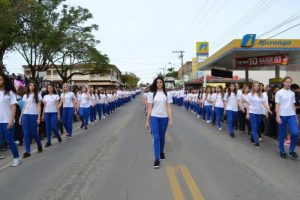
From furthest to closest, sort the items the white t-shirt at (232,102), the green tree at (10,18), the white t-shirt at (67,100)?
the green tree at (10,18) < the white t-shirt at (232,102) < the white t-shirt at (67,100)

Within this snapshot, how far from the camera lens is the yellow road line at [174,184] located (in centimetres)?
604

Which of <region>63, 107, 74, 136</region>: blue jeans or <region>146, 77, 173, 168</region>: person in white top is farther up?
<region>146, 77, 173, 168</region>: person in white top

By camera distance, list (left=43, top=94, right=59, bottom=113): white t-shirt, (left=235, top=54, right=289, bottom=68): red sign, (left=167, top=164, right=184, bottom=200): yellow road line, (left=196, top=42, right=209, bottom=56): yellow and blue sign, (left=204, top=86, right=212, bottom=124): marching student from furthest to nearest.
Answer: (left=196, top=42, right=209, bottom=56): yellow and blue sign, (left=235, top=54, right=289, bottom=68): red sign, (left=204, top=86, right=212, bottom=124): marching student, (left=43, top=94, right=59, bottom=113): white t-shirt, (left=167, top=164, right=184, bottom=200): yellow road line

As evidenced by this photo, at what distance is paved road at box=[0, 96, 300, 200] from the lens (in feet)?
20.5

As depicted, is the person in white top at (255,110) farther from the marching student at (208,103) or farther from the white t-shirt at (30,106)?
the marching student at (208,103)

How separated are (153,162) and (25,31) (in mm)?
26501

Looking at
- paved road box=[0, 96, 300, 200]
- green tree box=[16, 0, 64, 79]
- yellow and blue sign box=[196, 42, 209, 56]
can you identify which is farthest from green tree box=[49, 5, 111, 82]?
paved road box=[0, 96, 300, 200]

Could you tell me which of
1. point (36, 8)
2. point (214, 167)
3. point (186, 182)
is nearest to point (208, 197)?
point (186, 182)

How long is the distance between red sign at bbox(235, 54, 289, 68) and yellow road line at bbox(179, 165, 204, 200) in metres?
21.0

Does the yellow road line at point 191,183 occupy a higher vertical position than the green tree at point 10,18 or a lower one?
lower

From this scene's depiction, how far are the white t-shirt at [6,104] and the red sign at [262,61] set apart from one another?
2194 cm

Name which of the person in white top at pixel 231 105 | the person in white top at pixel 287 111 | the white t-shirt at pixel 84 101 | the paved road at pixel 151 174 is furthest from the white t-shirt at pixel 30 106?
the white t-shirt at pixel 84 101

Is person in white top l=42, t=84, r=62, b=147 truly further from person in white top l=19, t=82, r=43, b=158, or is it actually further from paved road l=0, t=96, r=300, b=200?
person in white top l=19, t=82, r=43, b=158

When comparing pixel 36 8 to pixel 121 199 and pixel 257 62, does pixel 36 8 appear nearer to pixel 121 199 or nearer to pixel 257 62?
pixel 257 62
